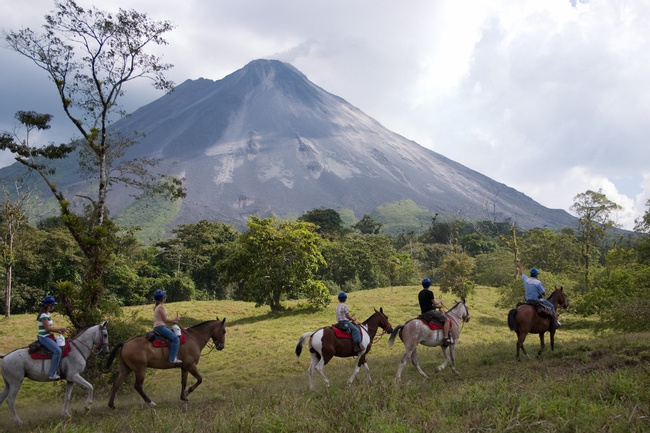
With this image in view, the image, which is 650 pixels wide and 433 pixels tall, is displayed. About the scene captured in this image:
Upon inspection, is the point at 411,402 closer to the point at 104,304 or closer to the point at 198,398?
the point at 198,398

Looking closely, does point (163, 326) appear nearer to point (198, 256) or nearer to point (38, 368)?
point (38, 368)

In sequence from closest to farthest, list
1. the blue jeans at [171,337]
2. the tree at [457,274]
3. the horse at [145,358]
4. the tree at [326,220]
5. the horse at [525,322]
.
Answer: the horse at [145,358] < the blue jeans at [171,337] < the horse at [525,322] < the tree at [457,274] < the tree at [326,220]

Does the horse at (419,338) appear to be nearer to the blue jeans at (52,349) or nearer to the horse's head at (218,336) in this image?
the horse's head at (218,336)

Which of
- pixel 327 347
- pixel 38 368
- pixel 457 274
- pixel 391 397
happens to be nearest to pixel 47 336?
pixel 38 368

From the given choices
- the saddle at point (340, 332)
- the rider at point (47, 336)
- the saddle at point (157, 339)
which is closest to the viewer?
the rider at point (47, 336)

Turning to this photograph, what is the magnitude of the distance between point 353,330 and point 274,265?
19455 mm

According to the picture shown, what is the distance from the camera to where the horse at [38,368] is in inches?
362

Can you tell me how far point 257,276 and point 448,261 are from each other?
45.5 ft

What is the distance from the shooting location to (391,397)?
707 cm

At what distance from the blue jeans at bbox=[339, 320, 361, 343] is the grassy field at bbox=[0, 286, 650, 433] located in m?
0.99

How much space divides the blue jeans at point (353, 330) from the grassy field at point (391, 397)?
3.24 ft

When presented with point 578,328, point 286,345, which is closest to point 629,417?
point 286,345

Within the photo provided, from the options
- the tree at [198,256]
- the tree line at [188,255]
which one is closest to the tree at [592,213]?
the tree line at [188,255]

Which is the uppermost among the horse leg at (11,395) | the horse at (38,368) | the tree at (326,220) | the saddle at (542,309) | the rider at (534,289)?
the tree at (326,220)
